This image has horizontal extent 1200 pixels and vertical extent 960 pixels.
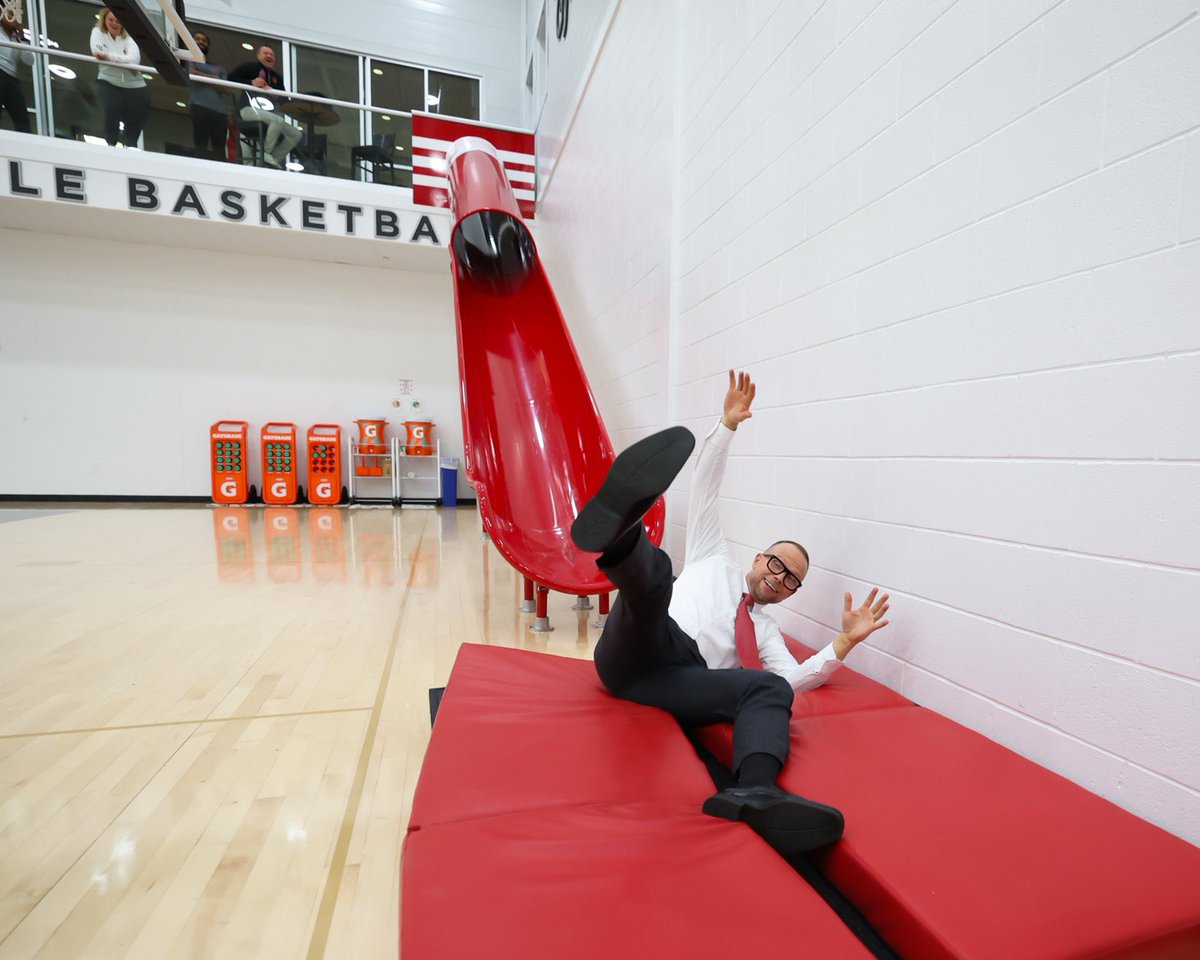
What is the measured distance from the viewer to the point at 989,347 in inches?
53.1

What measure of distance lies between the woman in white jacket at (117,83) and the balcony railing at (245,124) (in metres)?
0.06

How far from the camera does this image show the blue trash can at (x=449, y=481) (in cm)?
739

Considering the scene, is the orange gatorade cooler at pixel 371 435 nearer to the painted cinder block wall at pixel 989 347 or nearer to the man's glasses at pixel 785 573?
the painted cinder block wall at pixel 989 347

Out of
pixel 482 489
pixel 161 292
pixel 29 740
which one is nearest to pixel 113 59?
pixel 161 292

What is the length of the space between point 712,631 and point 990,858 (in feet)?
2.72

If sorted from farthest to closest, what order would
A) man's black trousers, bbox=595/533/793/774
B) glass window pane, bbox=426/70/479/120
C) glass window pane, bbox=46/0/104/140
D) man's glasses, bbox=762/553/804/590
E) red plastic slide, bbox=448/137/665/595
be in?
glass window pane, bbox=426/70/479/120, glass window pane, bbox=46/0/104/140, red plastic slide, bbox=448/137/665/595, man's glasses, bbox=762/553/804/590, man's black trousers, bbox=595/533/793/774

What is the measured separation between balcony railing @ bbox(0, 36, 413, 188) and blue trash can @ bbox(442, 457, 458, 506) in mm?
3189

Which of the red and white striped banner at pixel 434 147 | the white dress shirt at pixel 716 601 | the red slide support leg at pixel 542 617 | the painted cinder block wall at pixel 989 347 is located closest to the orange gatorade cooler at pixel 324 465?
the red and white striped banner at pixel 434 147

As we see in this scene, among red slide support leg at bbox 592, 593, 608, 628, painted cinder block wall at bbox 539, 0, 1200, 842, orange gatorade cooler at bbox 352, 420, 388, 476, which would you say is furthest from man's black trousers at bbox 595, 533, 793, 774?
orange gatorade cooler at bbox 352, 420, 388, 476

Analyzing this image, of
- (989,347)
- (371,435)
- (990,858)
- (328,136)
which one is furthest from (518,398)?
(328,136)

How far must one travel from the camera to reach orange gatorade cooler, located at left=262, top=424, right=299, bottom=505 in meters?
6.75

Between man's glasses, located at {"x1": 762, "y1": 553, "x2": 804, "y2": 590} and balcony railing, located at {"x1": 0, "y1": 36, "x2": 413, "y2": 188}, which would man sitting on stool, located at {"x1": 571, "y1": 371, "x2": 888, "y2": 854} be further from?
balcony railing, located at {"x1": 0, "y1": 36, "x2": 413, "y2": 188}

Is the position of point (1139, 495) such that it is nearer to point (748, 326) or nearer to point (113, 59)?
point (748, 326)

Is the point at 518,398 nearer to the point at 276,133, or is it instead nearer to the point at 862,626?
the point at 862,626
